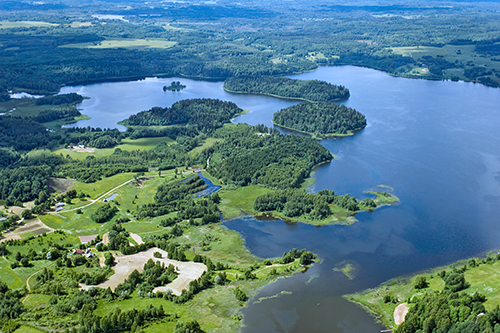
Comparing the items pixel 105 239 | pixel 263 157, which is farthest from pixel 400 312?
pixel 263 157

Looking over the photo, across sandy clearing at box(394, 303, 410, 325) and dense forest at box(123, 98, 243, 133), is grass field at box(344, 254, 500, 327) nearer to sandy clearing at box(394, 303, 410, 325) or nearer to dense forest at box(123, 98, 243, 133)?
sandy clearing at box(394, 303, 410, 325)

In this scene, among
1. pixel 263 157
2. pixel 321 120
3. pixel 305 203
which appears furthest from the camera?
pixel 321 120

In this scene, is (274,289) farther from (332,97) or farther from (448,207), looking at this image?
(332,97)

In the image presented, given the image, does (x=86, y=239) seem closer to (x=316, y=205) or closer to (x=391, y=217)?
(x=316, y=205)

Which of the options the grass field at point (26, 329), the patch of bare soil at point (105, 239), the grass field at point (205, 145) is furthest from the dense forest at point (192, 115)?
the grass field at point (26, 329)

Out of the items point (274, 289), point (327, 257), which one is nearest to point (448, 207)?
point (327, 257)

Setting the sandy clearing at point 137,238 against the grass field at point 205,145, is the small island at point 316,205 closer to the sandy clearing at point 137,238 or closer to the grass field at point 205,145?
the sandy clearing at point 137,238
